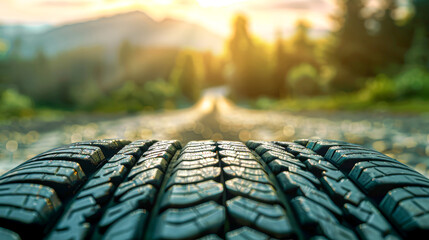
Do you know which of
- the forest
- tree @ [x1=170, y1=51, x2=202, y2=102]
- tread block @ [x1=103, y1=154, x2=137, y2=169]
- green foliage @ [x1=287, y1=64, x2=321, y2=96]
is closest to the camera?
tread block @ [x1=103, y1=154, x2=137, y2=169]

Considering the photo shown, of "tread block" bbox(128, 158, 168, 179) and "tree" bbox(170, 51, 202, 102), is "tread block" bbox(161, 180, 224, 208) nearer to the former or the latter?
"tread block" bbox(128, 158, 168, 179)

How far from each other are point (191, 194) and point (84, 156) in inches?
25.5

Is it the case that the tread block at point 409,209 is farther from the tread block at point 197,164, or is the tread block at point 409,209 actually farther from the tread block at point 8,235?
the tread block at point 8,235

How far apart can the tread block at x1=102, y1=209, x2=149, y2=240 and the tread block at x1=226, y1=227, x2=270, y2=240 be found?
0.27 m

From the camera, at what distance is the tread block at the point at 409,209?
2.89ft

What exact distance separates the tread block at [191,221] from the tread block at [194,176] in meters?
0.16

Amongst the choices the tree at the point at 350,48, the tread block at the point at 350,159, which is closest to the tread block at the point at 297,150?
the tread block at the point at 350,159

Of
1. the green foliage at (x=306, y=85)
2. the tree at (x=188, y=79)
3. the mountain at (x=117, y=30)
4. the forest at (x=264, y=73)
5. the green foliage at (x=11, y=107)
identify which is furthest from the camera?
the mountain at (x=117, y=30)

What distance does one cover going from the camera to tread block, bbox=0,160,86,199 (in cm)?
108

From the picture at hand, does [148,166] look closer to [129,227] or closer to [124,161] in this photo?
[124,161]

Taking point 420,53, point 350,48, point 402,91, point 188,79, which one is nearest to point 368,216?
point 402,91

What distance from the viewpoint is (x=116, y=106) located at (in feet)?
86.3

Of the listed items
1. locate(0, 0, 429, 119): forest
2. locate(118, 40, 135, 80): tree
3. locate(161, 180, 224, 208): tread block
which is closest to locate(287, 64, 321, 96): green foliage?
locate(0, 0, 429, 119): forest

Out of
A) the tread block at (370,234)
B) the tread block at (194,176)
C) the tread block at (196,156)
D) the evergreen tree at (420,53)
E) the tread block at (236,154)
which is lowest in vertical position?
the tread block at (370,234)
